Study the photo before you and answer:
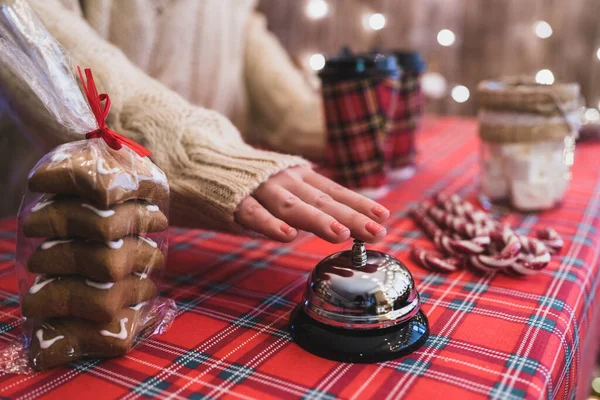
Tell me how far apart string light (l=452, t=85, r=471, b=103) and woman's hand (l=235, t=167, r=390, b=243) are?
5.69 feet

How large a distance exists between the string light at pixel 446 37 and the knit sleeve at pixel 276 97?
2.94 feet

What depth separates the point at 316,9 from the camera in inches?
80.0

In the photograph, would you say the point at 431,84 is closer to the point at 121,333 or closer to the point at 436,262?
the point at 436,262

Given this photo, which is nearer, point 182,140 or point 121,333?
point 121,333

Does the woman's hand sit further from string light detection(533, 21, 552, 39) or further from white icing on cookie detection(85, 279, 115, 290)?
string light detection(533, 21, 552, 39)

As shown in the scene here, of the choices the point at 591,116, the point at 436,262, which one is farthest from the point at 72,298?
the point at 591,116

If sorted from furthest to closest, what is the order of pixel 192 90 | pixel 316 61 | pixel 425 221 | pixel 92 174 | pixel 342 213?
pixel 316 61, pixel 192 90, pixel 425 221, pixel 342 213, pixel 92 174

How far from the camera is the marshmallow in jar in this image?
3.09 feet

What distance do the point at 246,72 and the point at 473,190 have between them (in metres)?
0.72

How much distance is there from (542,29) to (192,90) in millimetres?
1400

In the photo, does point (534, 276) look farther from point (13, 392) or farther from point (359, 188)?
point (13, 392)

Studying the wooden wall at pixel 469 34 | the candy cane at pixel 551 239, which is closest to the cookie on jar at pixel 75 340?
the candy cane at pixel 551 239

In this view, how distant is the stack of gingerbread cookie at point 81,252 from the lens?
0.52m

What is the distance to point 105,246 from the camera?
52 centimetres
